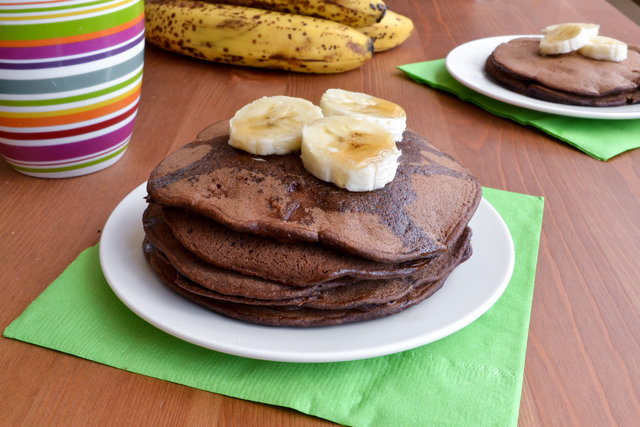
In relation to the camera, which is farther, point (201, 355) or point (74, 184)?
point (74, 184)

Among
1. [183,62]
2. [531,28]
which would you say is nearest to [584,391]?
[183,62]

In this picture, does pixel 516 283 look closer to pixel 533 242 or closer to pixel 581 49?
pixel 533 242

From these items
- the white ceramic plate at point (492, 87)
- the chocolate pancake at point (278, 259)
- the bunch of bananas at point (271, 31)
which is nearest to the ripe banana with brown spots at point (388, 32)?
the bunch of bananas at point (271, 31)

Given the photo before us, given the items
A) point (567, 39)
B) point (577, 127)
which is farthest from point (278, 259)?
point (567, 39)

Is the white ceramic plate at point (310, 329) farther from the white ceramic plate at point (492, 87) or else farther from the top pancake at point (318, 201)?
the white ceramic plate at point (492, 87)

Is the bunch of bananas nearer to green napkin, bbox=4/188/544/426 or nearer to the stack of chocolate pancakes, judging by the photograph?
the stack of chocolate pancakes

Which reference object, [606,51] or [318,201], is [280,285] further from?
[606,51]

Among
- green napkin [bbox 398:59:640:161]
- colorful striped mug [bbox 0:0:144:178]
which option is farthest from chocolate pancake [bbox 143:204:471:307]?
green napkin [bbox 398:59:640:161]
